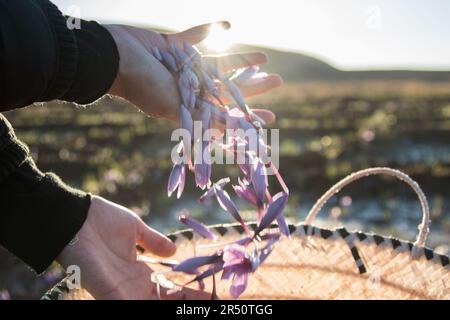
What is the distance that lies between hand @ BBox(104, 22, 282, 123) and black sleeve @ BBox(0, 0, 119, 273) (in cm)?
3

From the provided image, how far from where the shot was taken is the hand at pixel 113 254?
1376 millimetres

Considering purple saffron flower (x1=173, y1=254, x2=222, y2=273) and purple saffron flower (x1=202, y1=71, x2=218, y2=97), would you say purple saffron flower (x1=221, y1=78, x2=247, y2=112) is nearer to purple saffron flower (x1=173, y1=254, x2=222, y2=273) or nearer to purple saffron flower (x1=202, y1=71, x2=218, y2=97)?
purple saffron flower (x1=202, y1=71, x2=218, y2=97)

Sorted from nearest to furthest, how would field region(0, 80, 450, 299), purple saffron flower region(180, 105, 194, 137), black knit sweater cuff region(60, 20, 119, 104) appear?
purple saffron flower region(180, 105, 194, 137) → black knit sweater cuff region(60, 20, 119, 104) → field region(0, 80, 450, 299)

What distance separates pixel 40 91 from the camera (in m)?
1.36

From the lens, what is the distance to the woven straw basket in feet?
5.83

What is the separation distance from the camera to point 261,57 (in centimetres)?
155

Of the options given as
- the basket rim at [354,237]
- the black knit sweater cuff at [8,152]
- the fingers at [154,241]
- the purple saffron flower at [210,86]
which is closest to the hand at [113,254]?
the fingers at [154,241]

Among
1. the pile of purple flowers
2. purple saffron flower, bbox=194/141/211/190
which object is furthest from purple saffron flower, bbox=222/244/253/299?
purple saffron flower, bbox=194/141/211/190

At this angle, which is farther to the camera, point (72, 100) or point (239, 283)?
point (72, 100)

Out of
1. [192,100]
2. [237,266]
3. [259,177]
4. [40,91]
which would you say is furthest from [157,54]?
[237,266]

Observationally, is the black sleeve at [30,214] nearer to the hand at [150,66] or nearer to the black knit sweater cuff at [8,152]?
the black knit sweater cuff at [8,152]

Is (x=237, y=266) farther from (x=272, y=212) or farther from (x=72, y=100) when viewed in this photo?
(x=72, y=100)

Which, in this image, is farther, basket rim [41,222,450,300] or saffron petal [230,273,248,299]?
basket rim [41,222,450,300]

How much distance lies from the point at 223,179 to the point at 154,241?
0.40m
